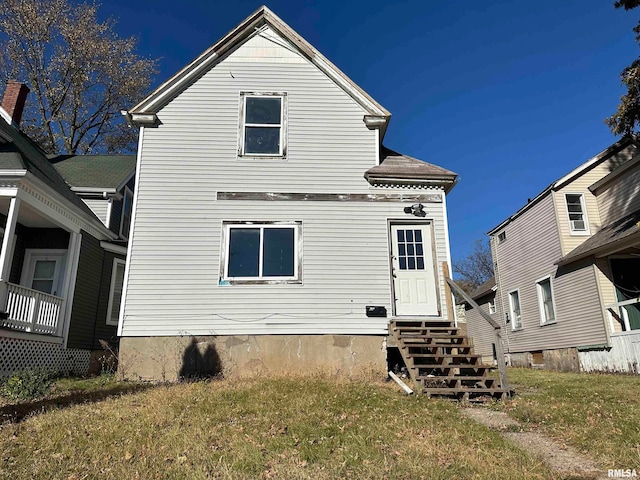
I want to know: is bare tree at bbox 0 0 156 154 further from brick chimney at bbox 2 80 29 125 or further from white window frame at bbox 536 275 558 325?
white window frame at bbox 536 275 558 325

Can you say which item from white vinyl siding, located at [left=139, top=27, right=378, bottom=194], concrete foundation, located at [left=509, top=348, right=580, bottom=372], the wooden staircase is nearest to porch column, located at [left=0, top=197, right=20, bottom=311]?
white vinyl siding, located at [left=139, top=27, right=378, bottom=194]

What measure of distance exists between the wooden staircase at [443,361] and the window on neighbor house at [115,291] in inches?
365

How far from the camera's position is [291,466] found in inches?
159

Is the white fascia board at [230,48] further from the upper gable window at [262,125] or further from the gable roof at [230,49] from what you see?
the upper gable window at [262,125]

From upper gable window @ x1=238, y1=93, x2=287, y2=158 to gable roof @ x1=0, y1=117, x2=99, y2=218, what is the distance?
4.96m

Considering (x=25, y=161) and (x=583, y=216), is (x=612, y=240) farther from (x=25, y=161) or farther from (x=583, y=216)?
(x=25, y=161)

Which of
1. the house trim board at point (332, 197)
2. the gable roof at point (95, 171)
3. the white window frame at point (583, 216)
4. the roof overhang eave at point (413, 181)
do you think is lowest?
the house trim board at point (332, 197)

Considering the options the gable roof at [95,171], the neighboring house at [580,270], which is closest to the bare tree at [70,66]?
the gable roof at [95,171]

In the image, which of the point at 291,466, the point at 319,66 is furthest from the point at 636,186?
the point at 291,466

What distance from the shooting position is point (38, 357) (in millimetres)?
10391

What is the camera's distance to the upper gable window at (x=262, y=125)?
1052cm

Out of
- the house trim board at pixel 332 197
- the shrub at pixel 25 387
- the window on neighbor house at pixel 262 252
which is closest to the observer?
the shrub at pixel 25 387

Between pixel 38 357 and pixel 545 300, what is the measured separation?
55.9 feet

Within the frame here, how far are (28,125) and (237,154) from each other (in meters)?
18.9
